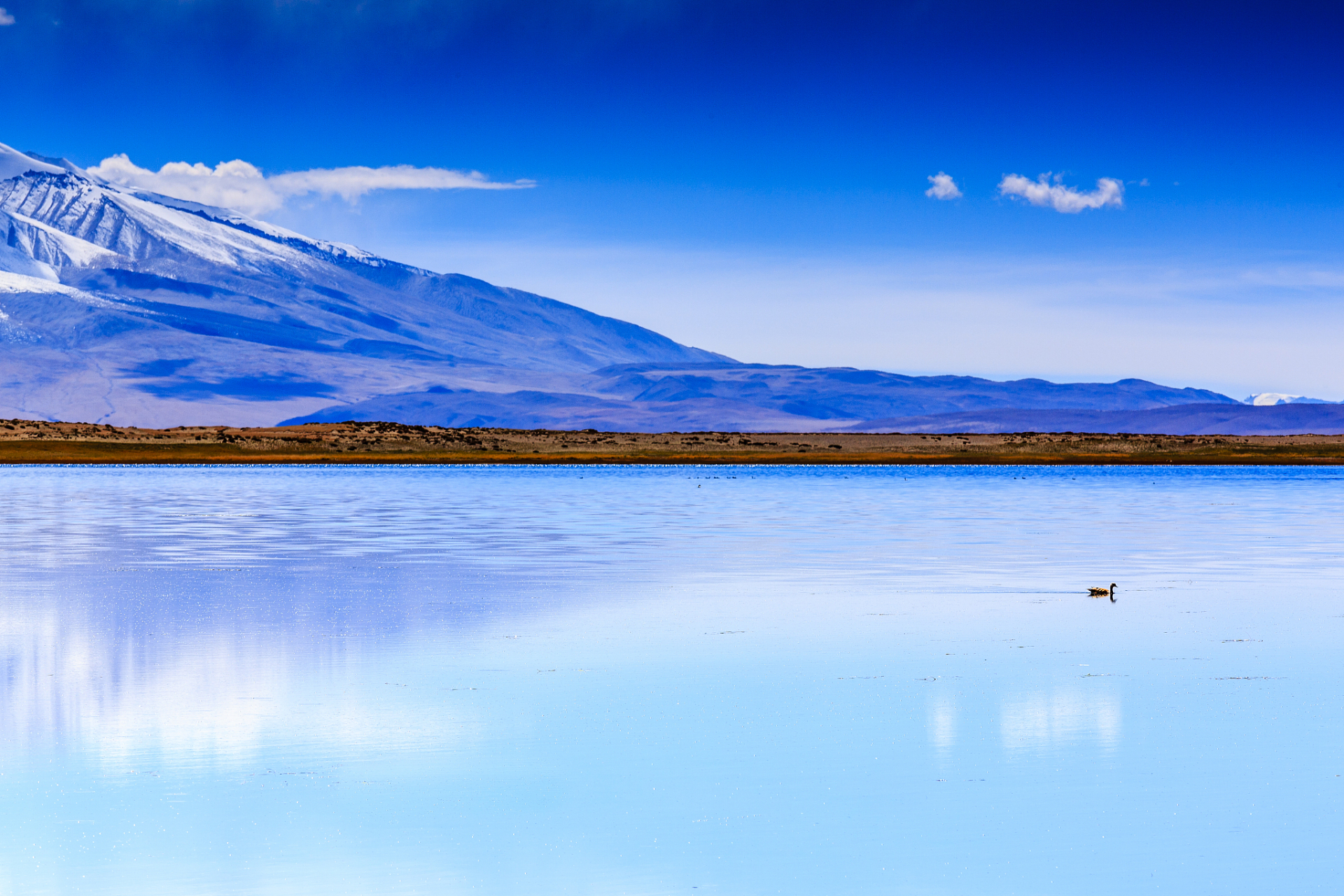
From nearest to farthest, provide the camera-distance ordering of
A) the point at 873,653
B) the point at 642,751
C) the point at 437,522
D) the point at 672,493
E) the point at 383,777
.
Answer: the point at 383,777 < the point at 642,751 < the point at 873,653 < the point at 437,522 < the point at 672,493

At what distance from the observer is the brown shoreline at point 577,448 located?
10488 cm

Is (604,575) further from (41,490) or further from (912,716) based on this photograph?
(41,490)

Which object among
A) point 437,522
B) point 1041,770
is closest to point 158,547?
point 437,522

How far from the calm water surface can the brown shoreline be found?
7735 cm

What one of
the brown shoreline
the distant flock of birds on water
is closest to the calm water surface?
the distant flock of birds on water

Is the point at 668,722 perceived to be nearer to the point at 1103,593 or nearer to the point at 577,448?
the point at 1103,593

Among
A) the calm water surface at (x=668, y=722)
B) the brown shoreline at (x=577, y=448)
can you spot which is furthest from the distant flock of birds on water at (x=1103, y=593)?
the brown shoreline at (x=577, y=448)

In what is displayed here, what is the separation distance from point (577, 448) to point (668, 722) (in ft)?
348

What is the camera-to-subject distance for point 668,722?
42.1 ft

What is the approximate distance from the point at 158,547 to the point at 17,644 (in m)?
13.7

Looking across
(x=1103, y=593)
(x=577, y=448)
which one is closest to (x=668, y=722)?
(x=1103, y=593)

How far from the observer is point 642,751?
1171 cm

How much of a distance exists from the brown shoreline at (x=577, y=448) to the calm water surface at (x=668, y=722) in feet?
254

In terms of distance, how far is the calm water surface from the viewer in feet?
29.9
